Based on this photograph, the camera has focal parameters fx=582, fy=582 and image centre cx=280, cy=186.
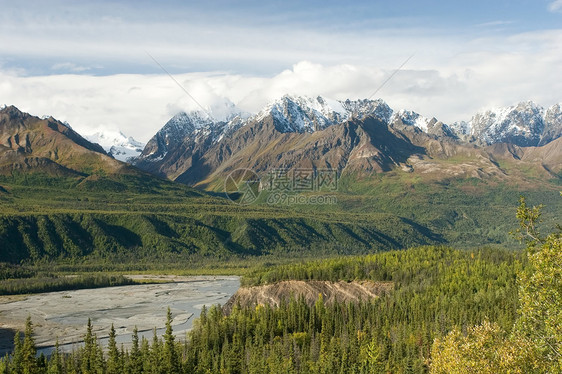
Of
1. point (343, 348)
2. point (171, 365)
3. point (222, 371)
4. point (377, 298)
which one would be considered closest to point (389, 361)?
point (343, 348)

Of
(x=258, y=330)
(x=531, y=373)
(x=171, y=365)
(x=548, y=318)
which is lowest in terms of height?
(x=258, y=330)

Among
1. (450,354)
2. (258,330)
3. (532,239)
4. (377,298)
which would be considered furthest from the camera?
(377,298)

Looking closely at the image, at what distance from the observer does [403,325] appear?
15150cm

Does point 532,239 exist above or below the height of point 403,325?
above

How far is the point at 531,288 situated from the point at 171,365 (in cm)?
8199

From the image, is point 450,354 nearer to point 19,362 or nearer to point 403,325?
point 19,362

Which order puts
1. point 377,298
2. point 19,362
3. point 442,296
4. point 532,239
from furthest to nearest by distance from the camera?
point 377,298 → point 442,296 → point 19,362 → point 532,239

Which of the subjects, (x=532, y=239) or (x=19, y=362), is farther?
(x=19, y=362)

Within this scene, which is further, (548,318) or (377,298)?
(377,298)

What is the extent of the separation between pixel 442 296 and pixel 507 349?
441 feet

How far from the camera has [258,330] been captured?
531 ft

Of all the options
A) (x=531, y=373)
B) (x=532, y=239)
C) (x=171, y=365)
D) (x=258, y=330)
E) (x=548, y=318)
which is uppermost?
(x=532, y=239)

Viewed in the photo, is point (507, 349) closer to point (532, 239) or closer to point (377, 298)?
point (532, 239)

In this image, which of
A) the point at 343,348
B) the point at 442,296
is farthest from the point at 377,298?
the point at 343,348
